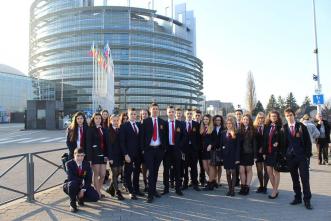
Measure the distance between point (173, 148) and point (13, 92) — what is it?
104 metres

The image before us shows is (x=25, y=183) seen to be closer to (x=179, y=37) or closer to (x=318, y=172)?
(x=318, y=172)

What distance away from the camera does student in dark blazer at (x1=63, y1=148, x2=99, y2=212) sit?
682cm

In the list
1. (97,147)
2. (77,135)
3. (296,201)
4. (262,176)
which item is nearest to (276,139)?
(262,176)

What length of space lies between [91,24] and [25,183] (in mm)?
110667

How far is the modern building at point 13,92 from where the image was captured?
98.6 meters

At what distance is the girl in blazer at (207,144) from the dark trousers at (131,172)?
1710 millimetres

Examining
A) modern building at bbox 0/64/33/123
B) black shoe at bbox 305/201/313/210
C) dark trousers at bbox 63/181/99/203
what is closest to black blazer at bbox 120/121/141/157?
dark trousers at bbox 63/181/99/203

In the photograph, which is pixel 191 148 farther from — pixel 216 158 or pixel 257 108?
pixel 257 108

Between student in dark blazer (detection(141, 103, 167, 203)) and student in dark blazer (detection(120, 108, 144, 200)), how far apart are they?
24 cm

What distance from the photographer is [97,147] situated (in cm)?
770

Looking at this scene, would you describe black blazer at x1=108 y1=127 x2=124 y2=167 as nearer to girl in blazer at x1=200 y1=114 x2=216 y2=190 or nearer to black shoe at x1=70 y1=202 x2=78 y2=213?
black shoe at x1=70 y1=202 x2=78 y2=213

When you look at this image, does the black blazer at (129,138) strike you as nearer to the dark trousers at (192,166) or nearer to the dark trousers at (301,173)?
the dark trousers at (192,166)

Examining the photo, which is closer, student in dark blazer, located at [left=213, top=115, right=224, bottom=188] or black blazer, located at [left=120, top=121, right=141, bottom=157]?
black blazer, located at [left=120, top=121, right=141, bottom=157]

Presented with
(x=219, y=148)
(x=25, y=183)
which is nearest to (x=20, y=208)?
(x=25, y=183)
